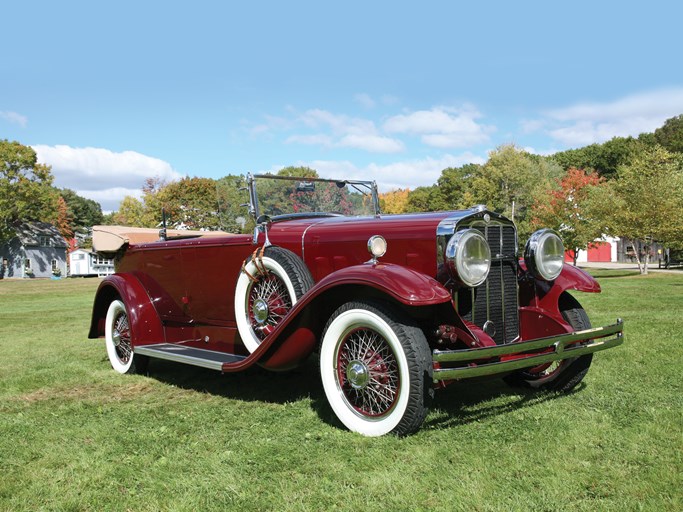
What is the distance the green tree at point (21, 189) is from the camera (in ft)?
146

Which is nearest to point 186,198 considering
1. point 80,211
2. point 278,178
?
point 278,178

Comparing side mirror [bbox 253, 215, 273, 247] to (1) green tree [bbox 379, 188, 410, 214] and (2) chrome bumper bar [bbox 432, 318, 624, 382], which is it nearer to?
(2) chrome bumper bar [bbox 432, 318, 624, 382]

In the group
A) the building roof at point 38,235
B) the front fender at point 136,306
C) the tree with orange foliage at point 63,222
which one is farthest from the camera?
the tree with orange foliage at point 63,222

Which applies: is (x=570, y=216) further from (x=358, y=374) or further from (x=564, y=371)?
(x=358, y=374)

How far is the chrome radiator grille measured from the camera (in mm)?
4500

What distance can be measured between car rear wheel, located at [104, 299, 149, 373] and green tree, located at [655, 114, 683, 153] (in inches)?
2037

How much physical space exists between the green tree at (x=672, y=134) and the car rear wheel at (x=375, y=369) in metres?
52.4

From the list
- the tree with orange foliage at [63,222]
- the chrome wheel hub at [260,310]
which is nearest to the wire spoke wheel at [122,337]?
the chrome wheel hub at [260,310]

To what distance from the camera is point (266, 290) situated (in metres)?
5.09

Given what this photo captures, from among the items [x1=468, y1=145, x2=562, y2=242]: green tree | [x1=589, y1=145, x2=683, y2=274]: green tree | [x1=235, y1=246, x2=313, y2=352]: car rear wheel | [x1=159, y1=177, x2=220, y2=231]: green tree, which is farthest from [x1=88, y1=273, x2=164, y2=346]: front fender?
[x1=468, y1=145, x2=562, y2=242]: green tree

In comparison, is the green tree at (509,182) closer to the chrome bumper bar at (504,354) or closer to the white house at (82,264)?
the white house at (82,264)

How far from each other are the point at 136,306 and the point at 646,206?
2472 cm

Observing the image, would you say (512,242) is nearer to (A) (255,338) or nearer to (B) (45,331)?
(A) (255,338)

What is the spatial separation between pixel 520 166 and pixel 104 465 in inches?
1750
